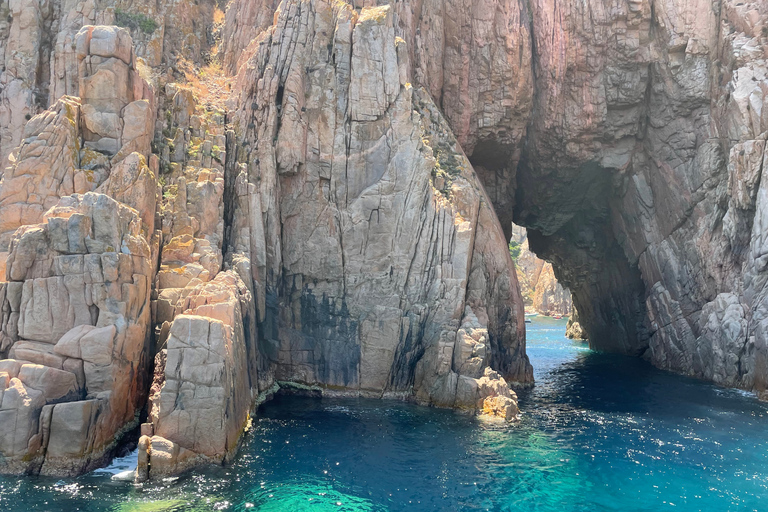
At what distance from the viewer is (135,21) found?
41.5m

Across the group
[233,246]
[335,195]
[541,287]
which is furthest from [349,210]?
[541,287]

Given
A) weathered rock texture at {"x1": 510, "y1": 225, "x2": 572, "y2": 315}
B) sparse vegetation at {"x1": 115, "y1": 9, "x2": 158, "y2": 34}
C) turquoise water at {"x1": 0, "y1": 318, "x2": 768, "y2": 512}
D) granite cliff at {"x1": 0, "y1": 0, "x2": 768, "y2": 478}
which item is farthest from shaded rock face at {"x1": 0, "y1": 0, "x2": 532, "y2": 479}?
weathered rock texture at {"x1": 510, "y1": 225, "x2": 572, "y2": 315}

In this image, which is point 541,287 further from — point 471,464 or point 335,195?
point 471,464

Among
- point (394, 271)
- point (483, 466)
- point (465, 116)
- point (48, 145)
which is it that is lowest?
point (483, 466)

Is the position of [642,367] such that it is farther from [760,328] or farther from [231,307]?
[231,307]

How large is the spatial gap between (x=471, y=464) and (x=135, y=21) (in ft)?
122

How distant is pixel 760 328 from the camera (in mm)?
36875

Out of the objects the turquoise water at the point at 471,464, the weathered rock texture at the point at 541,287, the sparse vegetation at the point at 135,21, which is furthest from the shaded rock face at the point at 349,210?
the weathered rock texture at the point at 541,287

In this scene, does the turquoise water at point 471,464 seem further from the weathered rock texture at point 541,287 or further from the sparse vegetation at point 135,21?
the weathered rock texture at point 541,287

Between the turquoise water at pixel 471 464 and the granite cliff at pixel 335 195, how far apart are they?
68.9 inches

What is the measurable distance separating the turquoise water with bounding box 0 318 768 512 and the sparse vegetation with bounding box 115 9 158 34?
27.9 metres

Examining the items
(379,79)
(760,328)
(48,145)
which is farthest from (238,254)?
(760,328)

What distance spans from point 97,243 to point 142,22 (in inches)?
960

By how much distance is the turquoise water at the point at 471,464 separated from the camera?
2047cm
